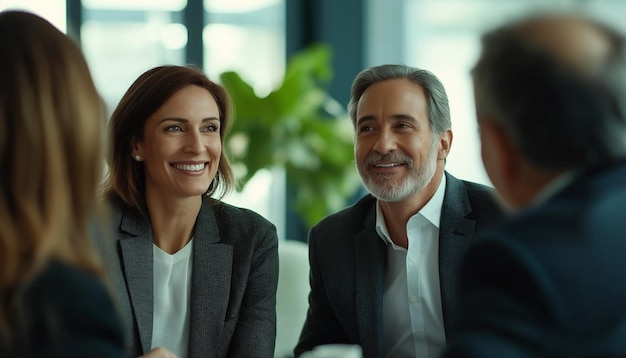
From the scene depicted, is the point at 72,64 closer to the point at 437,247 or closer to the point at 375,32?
the point at 437,247

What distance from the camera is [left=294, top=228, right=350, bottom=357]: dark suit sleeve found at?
2764mm

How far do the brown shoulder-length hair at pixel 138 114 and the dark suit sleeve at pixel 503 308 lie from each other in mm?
1654

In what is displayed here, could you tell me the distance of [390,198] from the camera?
2.70m

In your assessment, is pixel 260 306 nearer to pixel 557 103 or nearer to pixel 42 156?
pixel 42 156

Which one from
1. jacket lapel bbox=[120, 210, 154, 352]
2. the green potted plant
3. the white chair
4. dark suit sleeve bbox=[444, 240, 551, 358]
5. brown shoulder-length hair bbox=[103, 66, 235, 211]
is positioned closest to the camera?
dark suit sleeve bbox=[444, 240, 551, 358]

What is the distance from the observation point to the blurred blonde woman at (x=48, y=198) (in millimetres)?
1257

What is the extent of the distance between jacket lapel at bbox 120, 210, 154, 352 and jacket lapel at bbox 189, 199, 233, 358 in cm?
13

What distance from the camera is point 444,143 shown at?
284cm

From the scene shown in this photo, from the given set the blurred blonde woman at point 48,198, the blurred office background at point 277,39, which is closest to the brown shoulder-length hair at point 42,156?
the blurred blonde woman at point 48,198

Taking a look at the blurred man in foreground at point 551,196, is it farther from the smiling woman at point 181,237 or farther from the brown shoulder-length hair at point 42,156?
the smiling woman at point 181,237

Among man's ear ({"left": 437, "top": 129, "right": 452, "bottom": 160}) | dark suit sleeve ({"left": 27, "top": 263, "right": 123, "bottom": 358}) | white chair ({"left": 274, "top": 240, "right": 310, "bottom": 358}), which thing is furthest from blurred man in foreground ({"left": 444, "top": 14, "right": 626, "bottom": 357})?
white chair ({"left": 274, "top": 240, "right": 310, "bottom": 358})

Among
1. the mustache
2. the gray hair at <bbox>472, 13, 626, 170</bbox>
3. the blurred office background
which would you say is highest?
the blurred office background

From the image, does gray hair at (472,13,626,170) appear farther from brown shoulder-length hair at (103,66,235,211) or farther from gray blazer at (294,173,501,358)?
brown shoulder-length hair at (103,66,235,211)

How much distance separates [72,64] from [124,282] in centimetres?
133
